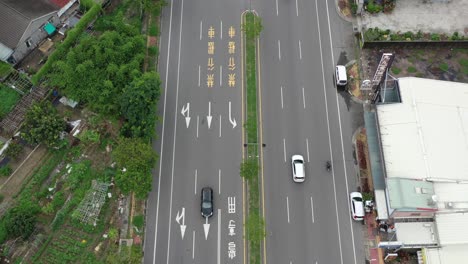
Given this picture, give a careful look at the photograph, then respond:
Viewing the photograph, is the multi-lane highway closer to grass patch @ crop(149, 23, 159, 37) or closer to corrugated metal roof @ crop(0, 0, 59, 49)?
grass patch @ crop(149, 23, 159, 37)

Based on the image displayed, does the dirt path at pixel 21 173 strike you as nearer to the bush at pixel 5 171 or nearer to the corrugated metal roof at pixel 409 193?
the bush at pixel 5 171

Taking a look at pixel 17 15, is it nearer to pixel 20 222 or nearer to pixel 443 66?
pixel 20 222

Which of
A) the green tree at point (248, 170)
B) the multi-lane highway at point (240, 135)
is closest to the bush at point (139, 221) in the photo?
the multi-lane highway at point (240, 135)

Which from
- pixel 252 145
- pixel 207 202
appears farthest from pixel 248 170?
pixel 207 202

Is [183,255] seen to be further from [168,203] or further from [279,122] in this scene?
[279,122]

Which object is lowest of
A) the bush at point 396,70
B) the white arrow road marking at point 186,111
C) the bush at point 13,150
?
the bush at point 13,150

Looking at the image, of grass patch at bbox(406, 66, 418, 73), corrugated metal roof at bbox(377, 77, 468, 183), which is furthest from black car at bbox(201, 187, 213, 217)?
grass patch at bbox(406, 66, 418, 73)

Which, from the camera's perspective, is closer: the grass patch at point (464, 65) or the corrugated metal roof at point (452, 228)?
the corrugated metal roof at point (452, 228)
